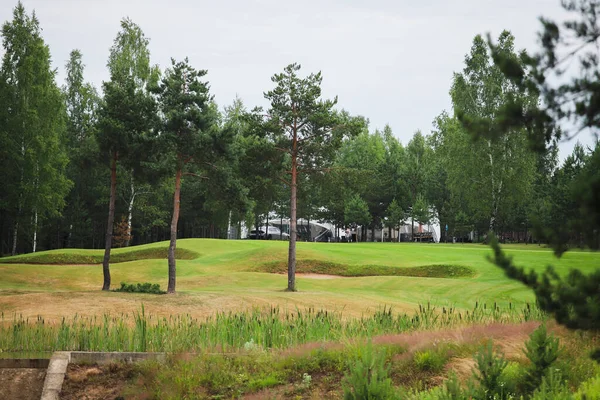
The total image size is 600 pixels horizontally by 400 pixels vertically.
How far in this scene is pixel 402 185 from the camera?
71.0 metres

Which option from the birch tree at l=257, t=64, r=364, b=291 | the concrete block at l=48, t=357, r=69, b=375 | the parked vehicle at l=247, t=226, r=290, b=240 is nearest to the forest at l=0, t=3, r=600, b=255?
the birch tree at l=257, t=64, r=364, b=291

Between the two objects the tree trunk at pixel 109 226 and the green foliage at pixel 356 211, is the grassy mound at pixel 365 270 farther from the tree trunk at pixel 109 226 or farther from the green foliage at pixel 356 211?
the green foliage at pixel 356 211

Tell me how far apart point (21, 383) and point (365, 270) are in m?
24.8

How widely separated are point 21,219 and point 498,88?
118ft

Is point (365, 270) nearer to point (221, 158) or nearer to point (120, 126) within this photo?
point (221, 158)

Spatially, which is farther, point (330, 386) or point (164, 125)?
point (164, 125)

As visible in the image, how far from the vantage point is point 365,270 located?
32.8 meters

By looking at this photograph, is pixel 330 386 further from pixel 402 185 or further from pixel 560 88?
pixel 402 185

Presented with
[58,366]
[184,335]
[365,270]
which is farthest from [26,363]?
[365,270]

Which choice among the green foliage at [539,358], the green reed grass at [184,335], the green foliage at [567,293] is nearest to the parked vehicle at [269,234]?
the green reed grass at [184,335]

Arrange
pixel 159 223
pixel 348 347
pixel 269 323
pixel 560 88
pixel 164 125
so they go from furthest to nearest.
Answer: pixel 159 223
pixel 164 125
pixel 269 323
pixel 348 347
pixel 560 88

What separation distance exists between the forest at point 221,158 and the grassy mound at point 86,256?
1676mm

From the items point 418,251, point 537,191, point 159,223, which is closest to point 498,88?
point 418,251

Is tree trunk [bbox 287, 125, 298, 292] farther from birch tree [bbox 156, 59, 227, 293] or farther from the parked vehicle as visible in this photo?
the parked vehicle
